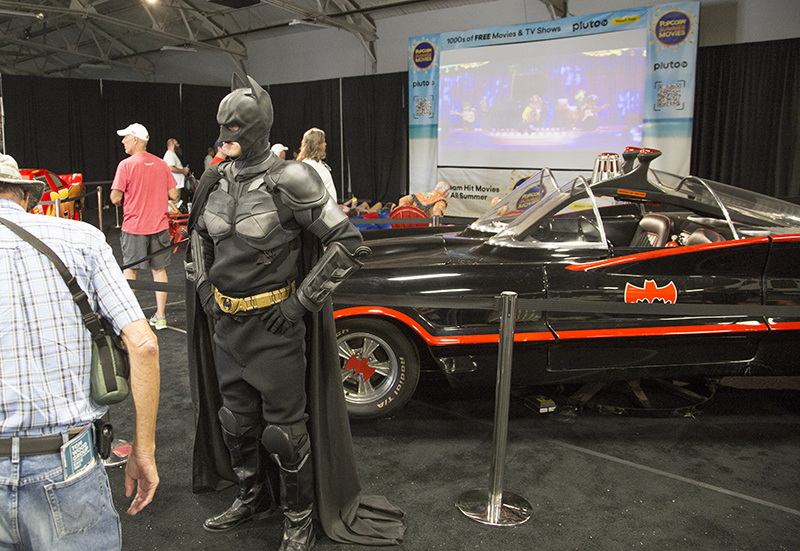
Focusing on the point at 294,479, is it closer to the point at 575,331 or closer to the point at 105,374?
the point at 105,374

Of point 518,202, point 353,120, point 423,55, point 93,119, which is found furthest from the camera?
point 93,119

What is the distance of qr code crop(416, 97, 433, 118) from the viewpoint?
11.8 metres

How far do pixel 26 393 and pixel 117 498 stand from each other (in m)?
1.69

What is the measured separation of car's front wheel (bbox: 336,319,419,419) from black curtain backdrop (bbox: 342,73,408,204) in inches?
403

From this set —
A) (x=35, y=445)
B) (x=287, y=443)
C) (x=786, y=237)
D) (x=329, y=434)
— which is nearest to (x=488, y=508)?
(x=329, y=434)

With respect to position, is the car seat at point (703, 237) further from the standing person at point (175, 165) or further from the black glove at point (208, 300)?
the standing person at point (175, 165)

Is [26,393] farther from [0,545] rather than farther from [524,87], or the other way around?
[524,87]

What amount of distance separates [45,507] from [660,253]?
3.00m

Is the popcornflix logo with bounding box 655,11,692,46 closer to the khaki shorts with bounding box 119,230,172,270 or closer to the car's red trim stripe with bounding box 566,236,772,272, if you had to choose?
the car's red trim stripe with bounding box 566,236,772,272

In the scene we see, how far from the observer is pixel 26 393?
4.46ft

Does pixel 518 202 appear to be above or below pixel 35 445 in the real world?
above

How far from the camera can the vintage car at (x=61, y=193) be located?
844cm

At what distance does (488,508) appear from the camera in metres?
2.66

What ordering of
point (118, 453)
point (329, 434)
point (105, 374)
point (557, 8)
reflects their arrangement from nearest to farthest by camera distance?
point (105, 374)
point (329, 434)
point (118, 453)
point (557, 8)
